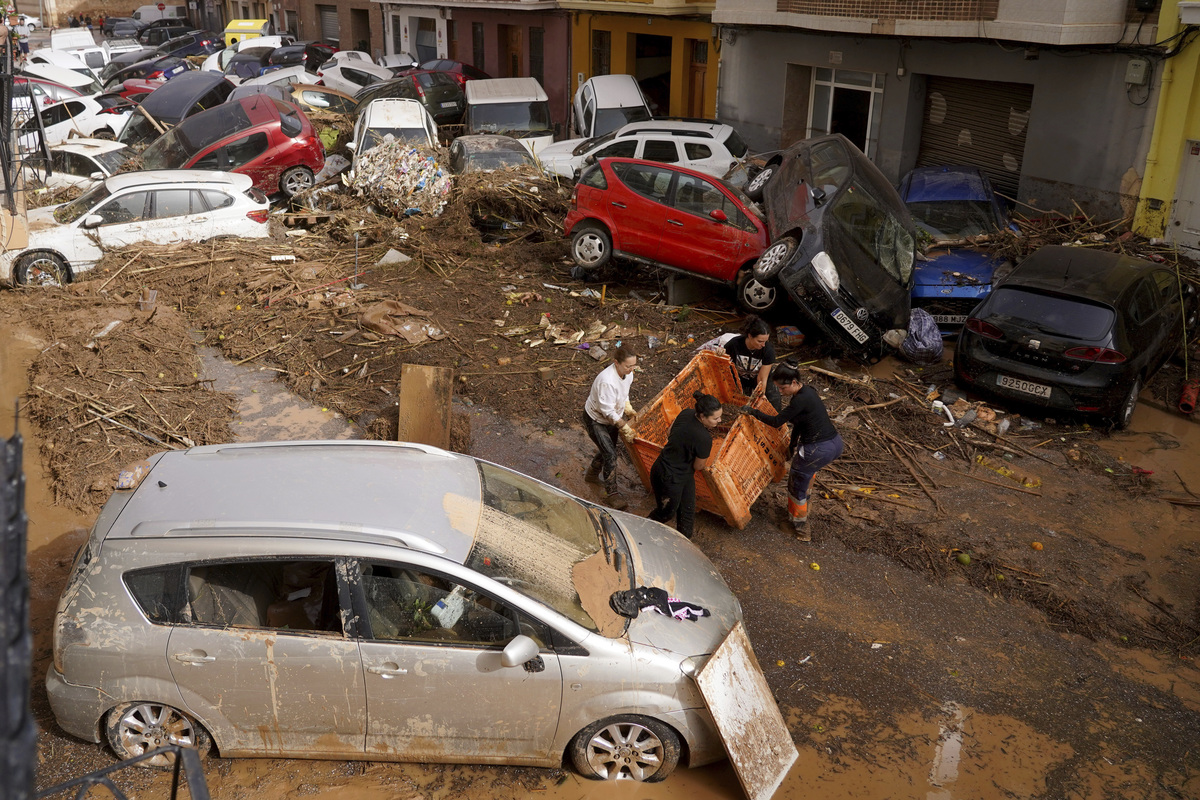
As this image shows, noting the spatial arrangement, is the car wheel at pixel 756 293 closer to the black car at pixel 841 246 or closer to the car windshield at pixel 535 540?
the black car at pixel 841 246

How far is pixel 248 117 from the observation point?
16047 millimetres

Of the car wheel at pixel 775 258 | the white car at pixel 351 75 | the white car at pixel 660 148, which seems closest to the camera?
the car wheel at pixel 775 258

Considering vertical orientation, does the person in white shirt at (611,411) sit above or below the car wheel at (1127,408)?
above

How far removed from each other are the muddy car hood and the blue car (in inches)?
266

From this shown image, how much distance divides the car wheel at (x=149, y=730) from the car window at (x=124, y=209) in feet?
30.9

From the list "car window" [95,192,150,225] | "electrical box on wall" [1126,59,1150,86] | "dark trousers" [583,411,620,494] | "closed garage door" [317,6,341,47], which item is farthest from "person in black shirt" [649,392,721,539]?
"closed garage door" [317,6,341,47]

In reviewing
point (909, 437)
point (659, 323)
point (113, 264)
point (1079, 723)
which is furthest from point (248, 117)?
point (1079, 723)

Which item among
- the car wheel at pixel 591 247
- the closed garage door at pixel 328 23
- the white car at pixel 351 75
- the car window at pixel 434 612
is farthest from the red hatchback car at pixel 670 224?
the closed garage door at pixel 328 23

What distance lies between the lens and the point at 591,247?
12219 millimetres

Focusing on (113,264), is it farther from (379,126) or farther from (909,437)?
(909,437)

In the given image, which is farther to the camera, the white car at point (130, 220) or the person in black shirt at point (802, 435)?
the white car at point (130, 220)

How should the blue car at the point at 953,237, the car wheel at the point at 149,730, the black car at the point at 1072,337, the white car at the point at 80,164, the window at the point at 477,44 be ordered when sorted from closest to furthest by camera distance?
1. the car wheel at the point at 149,730
2. the black car at the point at 1072,337
3. the blue car at the point at 953,237
4. the white car at the point at 80,164
5. the window at the point at 477,44

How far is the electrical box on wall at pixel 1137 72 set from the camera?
12883 mm

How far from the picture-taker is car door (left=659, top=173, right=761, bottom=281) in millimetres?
11148
